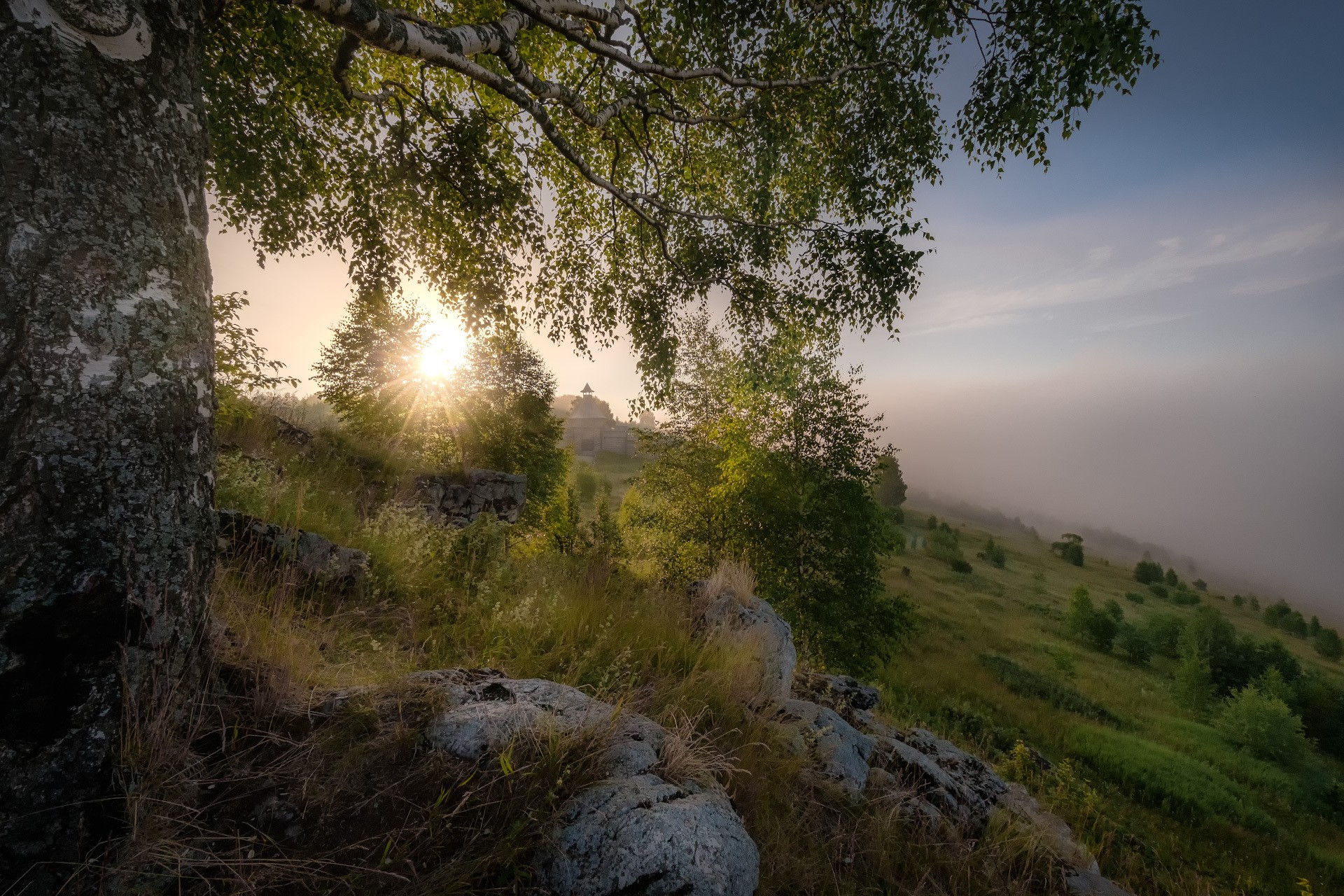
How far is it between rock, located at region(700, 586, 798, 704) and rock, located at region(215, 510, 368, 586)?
3.19m

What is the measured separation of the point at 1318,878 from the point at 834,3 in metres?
29.9

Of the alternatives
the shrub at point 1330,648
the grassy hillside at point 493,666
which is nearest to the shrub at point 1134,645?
the grassy hillside at point 493,666

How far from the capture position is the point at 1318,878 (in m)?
15.4

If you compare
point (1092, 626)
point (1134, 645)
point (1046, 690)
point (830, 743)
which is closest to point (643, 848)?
point (830, 743)

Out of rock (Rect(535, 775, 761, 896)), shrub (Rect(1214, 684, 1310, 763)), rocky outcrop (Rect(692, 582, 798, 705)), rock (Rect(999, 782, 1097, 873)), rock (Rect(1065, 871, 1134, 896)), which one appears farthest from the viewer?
shrub (Rect(1214, 684, 1310, 763))

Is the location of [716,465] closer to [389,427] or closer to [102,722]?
[389,427]

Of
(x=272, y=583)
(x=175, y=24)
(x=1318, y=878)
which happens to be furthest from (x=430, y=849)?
(x=1318, y=878)

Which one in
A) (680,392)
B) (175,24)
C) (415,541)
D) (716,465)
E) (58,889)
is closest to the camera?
(58,889)

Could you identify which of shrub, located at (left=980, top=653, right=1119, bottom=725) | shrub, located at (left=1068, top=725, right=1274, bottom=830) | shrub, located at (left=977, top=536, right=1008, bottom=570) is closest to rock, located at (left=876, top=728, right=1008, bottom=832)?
shrub, located at (left=1068, top=725, right=1274, bottom=830)

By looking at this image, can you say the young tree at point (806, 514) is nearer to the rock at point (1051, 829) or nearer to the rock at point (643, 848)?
the rock at point (1051, 829)

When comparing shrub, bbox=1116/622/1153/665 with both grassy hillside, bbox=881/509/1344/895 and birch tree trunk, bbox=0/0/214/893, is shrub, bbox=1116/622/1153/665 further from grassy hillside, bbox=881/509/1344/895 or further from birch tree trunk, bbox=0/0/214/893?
birch tree trunk, bbox=0/0/214/893

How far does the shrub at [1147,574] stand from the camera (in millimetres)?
71125

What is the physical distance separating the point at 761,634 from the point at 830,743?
4.03 ft

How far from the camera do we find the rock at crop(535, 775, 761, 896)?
1729mm
